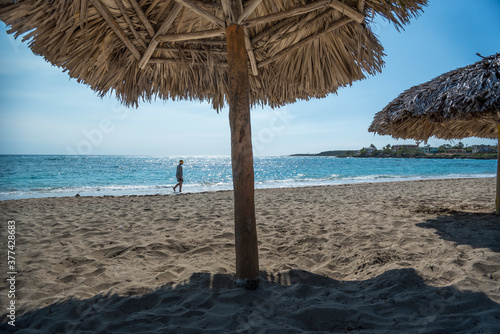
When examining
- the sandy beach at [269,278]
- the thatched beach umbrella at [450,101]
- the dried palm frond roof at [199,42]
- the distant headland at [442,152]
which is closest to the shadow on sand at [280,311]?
the sandy beach at [269,278]

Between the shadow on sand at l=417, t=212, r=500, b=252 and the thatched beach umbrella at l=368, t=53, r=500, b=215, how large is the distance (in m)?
0.50

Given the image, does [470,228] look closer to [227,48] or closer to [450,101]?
[450,101]

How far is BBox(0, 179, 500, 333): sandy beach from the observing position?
5.27 feet

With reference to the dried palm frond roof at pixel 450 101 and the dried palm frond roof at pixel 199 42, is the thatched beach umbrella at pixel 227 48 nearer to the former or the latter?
the dried palm frond roof at pixel 199 42

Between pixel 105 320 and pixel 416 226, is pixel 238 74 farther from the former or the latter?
pixel 416 226

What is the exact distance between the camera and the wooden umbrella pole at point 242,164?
1.91 meters

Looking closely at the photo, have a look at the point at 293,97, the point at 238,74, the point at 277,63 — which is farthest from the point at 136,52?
the point at 293,97

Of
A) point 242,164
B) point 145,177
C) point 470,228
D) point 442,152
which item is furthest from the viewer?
point 442,152

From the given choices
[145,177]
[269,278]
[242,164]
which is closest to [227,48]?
[242,164]

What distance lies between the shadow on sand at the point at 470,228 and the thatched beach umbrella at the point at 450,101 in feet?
1.65

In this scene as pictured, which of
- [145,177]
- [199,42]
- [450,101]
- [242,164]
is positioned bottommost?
[145,177]

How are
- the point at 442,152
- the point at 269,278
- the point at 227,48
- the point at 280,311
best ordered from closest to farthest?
the point at 280,311, the point at 227,48, the point at 269,278, the point at 442,152

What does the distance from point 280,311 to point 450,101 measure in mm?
3204

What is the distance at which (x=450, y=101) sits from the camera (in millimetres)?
3240
